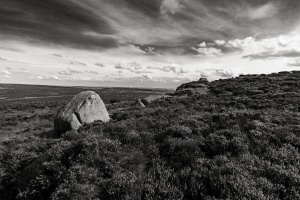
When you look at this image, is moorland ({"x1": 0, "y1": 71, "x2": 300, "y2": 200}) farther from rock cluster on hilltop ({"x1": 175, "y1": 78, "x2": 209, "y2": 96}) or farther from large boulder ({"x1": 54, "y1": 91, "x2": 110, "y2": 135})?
rock cluster on hilltop ({"x1": 175, "y1": 78, "x2": 209, "y2": 96})

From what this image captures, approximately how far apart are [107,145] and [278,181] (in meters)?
5.56

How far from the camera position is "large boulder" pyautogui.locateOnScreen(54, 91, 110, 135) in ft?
43.9

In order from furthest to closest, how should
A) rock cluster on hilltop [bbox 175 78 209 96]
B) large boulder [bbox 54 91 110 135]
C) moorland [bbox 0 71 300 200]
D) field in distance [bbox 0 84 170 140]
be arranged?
rock cluster on hilltop [bbox 175 78 209 96] → field in distance [bbox 0 84 170 140] → large boulder [bbox 54 91 110 135] → moorland [bbox 0 71 300 200]

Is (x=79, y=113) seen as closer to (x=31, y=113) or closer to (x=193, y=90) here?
(x=193, y=90)

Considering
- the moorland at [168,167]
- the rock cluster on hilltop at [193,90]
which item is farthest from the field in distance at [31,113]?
the moorland at [168,167]

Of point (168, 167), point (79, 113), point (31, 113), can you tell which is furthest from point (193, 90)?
point (31, 113)

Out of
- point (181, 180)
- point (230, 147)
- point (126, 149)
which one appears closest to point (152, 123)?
point (126, 149)

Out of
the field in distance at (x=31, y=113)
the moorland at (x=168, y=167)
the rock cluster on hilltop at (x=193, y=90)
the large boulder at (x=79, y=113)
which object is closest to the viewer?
the moorland at (x=168, y=167)

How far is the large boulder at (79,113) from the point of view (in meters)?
13.4

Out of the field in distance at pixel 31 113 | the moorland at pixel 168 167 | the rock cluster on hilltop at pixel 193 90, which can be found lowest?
the field in distance at pixel 31 113

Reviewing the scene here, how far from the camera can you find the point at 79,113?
550 inches

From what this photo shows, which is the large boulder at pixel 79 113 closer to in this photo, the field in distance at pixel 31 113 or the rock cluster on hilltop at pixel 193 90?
the field in distance at pixel 31 113

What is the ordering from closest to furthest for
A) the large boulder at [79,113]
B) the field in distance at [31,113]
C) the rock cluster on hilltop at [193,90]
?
the large boulder at [79,113] → the field in distance at [31,113] → the rock cluster on hilltop at [193,90]

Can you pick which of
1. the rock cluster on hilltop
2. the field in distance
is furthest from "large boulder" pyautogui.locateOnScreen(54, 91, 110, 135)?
the rock cluster on hilltop
